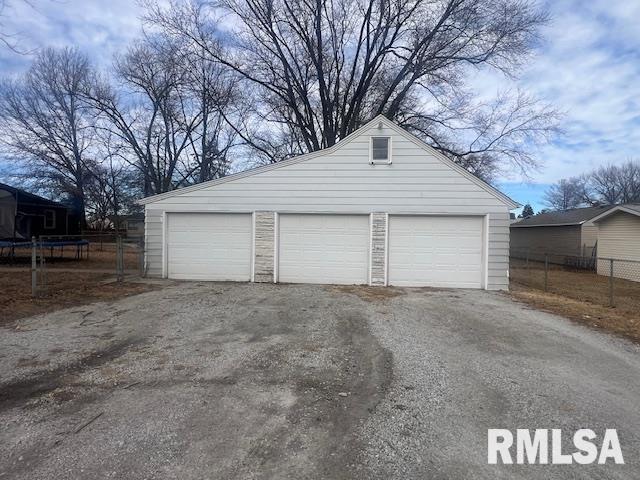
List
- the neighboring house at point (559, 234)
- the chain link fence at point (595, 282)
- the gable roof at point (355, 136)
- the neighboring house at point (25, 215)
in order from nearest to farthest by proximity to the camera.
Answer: the chain link fence at point (595, 282), the gable roof at point (355, 136), the neighboring house at point (25, 215), the neighboring house at point (559, 234)

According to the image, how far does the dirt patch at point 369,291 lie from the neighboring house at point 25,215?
45.5ft

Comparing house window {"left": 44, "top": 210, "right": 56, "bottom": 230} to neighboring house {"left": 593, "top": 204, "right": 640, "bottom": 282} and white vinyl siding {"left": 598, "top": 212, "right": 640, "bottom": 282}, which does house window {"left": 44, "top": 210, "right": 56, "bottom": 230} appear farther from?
white vinyl siding {"left": 598, "top": 212, "right": 640, "bottom": 282}

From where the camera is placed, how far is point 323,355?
492 cm

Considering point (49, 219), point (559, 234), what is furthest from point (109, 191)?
point (559, 234)

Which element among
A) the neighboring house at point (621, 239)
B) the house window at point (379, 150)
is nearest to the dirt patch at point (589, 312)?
the house window at point (379, 150)

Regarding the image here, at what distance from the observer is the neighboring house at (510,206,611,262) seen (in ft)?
76.3

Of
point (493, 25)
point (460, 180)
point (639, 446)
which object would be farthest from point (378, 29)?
point (639, 446)

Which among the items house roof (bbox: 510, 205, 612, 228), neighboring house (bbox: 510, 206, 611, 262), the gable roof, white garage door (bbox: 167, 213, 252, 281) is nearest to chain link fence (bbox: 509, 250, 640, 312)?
neighboring house (bbox: 510, 206, 611, 262)

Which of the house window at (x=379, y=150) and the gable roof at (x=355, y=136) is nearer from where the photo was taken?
the gable roof at (x=355, y=136)

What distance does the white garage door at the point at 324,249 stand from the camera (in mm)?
11281

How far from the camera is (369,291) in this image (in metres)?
10.1

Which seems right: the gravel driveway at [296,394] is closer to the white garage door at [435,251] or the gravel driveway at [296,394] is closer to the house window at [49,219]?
the white garage door at [435,251]

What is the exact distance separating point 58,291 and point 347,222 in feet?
23.7

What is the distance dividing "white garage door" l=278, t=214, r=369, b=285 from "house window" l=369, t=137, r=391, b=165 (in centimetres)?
160
